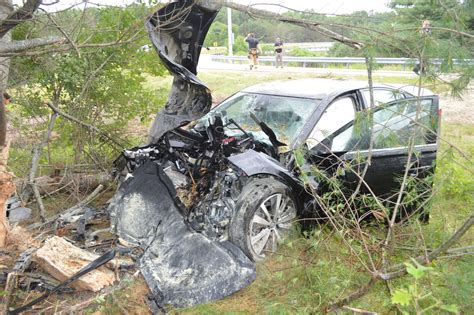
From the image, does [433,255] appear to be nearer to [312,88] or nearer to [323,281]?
[323,281]

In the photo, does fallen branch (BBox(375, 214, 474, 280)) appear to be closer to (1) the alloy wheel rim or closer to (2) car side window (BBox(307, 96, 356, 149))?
(1) the alloy wheel rim

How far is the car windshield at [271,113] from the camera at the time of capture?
15.6 feet

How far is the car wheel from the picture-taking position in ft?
13.2

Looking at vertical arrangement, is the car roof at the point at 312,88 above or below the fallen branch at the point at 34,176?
above

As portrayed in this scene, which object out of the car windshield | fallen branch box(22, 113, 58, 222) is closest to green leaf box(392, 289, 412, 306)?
the car windshield

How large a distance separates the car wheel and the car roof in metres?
1.27

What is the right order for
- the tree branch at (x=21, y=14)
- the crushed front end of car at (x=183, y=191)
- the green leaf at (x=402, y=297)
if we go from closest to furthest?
1. the green leaf at (x=402, y=297)
2. the crushed front end of car at (x=183, y=191)
3. the tree branch at (x=21, y=14)

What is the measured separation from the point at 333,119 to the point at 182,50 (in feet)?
5.74

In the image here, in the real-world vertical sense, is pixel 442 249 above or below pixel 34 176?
above

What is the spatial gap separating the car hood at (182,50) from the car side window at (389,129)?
1.45 metres

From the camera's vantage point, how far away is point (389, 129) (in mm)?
4059

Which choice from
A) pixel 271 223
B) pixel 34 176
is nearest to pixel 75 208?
pixel 34 176

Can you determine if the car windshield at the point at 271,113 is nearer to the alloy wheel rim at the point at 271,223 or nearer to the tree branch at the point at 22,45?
the alloy wheel rim at the point at 271,223

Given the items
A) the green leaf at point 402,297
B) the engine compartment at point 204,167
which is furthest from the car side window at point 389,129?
the green leaf at point 402,297
